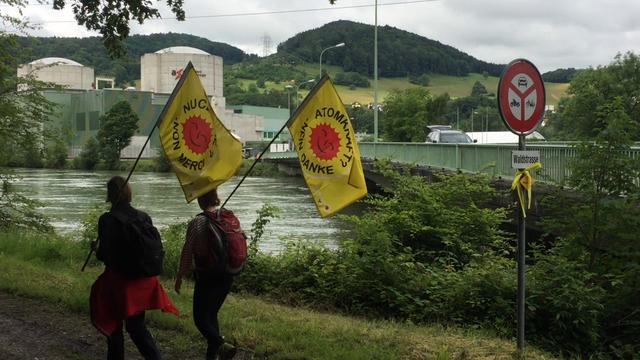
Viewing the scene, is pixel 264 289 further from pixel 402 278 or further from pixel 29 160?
pixel 29 160

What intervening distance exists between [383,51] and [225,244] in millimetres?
146664

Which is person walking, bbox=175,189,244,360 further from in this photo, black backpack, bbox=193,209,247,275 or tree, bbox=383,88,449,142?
tree, bbox=383,88,449,142

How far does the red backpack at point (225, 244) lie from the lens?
194 inches

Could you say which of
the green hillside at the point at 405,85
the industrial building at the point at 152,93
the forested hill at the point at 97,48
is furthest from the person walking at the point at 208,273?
the green hillside at the point at 405,85

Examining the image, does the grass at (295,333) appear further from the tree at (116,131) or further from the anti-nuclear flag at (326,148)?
the tree at (116,131)

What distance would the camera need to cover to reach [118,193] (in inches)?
190

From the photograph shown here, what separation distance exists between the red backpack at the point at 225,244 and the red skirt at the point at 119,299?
0.45 metres

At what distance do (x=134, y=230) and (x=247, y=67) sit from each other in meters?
190

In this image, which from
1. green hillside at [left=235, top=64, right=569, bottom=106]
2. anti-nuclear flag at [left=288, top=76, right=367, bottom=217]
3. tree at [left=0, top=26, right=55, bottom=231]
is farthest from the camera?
green hillside at [left=235, top=64, right=569, bottom=106]

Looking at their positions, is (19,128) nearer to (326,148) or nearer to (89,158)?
(326,148)

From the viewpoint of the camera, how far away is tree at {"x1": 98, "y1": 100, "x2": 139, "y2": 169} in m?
89.6

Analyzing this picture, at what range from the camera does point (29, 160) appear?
58.9ft

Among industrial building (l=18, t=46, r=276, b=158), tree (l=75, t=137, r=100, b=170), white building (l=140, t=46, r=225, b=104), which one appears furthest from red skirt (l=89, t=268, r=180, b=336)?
white building (l=140, t=46, r=225, b=104)

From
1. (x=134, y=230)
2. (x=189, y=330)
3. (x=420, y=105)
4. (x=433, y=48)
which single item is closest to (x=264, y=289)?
(x=189, y=330)
